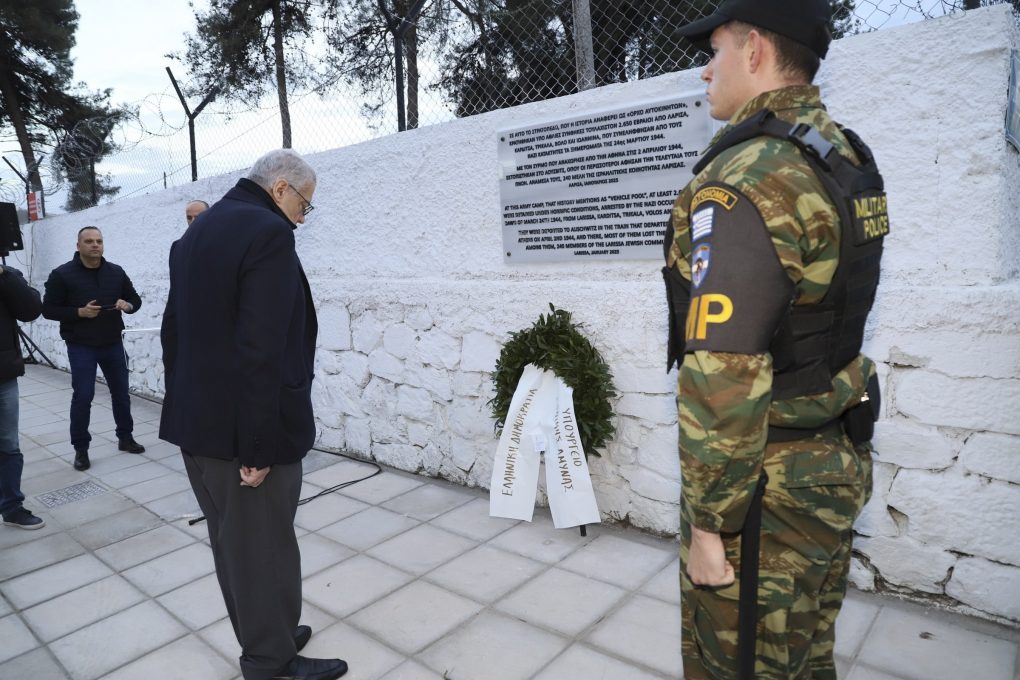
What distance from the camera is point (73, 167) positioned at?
31.4ft

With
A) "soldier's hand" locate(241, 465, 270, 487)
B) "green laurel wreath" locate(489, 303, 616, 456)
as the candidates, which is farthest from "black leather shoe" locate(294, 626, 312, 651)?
"green laurel wreath" locate(489, 303, 616, 456)

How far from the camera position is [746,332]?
1.26 meters

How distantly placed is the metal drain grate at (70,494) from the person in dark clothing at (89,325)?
1.48 feet

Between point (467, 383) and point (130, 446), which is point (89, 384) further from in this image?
point (467, 383)

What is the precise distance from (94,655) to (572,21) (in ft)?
13.1

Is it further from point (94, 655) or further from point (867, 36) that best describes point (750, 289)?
point (94, 655)

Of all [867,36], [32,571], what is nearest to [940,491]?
[867,36]

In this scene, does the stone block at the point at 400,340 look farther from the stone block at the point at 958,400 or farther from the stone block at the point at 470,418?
the stone block at the point at 958,400

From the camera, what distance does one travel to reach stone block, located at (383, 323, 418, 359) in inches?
177

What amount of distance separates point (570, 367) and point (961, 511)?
69.1 inches

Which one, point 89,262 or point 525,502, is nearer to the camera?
point 525,502

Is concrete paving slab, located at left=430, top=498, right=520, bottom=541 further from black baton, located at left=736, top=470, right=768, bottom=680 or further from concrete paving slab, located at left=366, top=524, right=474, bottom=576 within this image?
black baton, located at left=736, top=470, right=768, bottom=680

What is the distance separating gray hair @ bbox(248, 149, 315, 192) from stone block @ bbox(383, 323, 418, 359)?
85.4 inches

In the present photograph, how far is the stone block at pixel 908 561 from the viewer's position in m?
2.67
